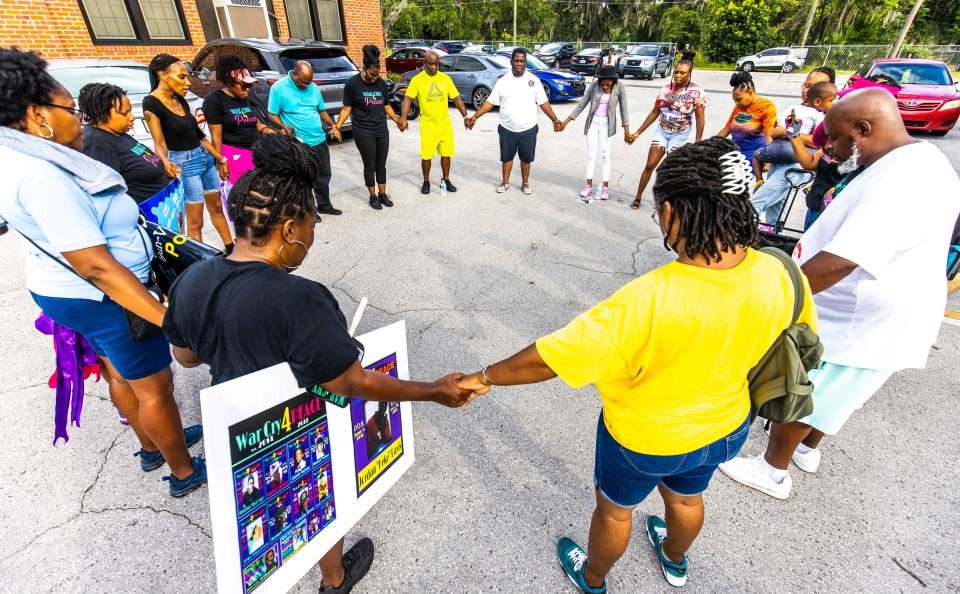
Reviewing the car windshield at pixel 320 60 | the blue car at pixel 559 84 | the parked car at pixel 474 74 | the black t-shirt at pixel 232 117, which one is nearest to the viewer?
the black t-shirt at pixel 232 117

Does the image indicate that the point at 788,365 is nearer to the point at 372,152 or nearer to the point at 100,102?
the point at 100,102

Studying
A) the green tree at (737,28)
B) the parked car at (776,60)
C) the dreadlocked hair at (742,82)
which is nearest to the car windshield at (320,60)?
the dreadlocked hair at (742,82)

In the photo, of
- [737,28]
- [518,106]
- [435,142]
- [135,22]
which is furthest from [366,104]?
[737,28]

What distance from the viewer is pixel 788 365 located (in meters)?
1.37

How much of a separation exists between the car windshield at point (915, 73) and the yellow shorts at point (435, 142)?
10703mm

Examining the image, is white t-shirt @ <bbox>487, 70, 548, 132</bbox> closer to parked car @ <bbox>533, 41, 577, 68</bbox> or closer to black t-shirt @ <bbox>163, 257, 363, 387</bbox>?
black t-shirt @ <bbox>163, 257, 363, 387</bbox>

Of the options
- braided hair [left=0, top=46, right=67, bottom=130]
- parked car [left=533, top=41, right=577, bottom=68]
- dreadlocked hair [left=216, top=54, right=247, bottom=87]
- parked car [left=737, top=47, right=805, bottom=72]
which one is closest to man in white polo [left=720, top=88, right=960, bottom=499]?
braided hair [left=0, top=46, right=67, bottom=130]

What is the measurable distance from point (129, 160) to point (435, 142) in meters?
4.20

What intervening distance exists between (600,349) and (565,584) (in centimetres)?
134

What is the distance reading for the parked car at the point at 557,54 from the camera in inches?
847

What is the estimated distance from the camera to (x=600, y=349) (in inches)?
48.1

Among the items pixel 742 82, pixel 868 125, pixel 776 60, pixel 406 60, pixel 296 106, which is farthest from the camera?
pixel 776 60

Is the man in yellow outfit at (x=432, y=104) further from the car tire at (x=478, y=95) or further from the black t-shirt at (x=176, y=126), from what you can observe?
the car tire at (x=478, y=95)

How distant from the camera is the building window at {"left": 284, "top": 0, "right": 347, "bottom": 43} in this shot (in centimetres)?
1266
